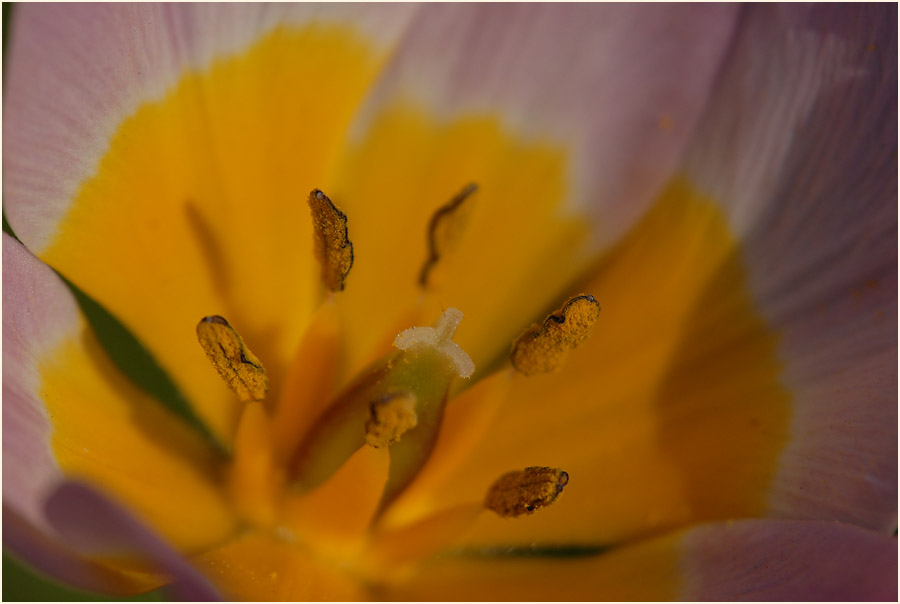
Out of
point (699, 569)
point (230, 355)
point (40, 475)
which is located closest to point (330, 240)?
point (230, 355)

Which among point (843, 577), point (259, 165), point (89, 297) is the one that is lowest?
point (843, 577)

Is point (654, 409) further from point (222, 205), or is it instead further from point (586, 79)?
point (222, 205)

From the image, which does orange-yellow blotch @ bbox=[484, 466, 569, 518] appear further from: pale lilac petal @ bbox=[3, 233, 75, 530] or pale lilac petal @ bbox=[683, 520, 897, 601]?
pale lilac petal @ bbox=[3, 233, 75, 530]

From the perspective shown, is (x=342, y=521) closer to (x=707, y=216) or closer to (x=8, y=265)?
(x=8, y=265)

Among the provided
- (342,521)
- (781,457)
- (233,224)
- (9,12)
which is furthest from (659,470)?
(9,12)

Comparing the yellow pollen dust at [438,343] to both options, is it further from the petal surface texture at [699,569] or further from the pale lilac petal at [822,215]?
the pale lilac petal at [822,215]

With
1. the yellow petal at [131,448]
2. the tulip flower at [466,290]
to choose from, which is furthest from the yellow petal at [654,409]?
the yellow petal at [131,448]

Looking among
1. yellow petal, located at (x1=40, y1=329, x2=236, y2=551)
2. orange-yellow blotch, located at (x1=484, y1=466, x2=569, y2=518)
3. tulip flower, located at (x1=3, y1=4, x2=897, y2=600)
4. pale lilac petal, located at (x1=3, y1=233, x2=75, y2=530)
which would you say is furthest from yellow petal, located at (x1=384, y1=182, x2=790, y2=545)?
pale lilac petal, located at (x1=3, y1=233, x2=75, y2=530)
